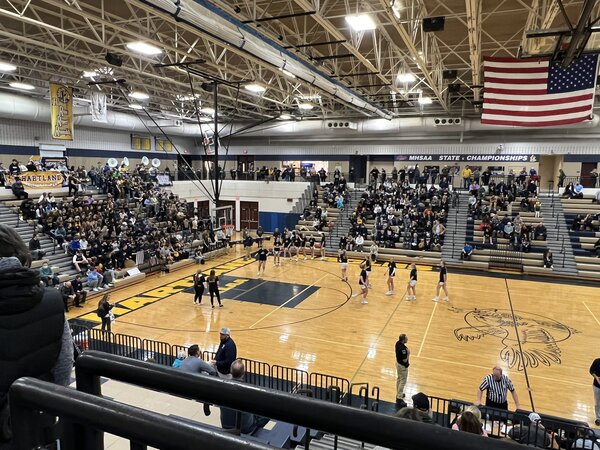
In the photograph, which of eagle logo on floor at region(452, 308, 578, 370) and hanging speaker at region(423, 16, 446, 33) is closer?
eagle logo on floor at region(452, 308, 578, 370)

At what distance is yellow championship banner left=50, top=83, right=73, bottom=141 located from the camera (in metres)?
19.9

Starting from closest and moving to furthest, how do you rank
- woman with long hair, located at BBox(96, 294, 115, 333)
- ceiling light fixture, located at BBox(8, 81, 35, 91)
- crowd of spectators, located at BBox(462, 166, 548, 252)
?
woman with long hair, located at BBox(96, 294, 115, 333) < ceiling light fixture, located at BBox(8, 81, 35, 91) < crowd of spectators, located at BBox(462, 166, 548, 252)

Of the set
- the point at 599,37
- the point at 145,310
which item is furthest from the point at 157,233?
the point at 599,37

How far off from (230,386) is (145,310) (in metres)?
16.6

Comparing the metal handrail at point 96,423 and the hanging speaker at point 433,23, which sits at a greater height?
the hanging speaker at point 433,23

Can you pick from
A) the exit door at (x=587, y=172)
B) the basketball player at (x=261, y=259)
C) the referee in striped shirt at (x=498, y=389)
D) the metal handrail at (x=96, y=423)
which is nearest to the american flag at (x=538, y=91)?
the referee in striped shirt at (x=498, y=389)

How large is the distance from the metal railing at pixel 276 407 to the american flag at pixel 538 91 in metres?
14.0

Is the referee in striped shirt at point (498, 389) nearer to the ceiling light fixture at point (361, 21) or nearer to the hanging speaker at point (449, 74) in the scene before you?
the ceiling light fixture at point (361, 21)

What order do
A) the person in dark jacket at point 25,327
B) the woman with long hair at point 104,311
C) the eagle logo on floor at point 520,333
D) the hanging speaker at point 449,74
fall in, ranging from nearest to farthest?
the person in dark jacket at point 25,327, the eagle logo on floor at point 520,333, the woman with long hair at point 104,311, the hanging speaker at point 449,74

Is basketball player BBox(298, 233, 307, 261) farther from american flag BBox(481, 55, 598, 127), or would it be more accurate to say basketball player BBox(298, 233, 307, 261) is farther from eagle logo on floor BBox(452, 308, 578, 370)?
american flag BBox(481, 55, 598, 127)

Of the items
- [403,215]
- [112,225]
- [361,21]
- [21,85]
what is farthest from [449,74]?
[21,85]

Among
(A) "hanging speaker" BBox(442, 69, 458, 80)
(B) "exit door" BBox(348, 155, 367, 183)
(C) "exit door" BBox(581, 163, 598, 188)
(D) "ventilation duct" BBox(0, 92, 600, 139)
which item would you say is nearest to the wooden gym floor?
(A) "hanging speaker" BBox(442, 69, 458, 80)

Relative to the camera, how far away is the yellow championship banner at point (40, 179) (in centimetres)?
2245

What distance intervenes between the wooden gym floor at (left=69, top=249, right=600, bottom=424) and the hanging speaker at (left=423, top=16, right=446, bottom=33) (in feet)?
31.8
